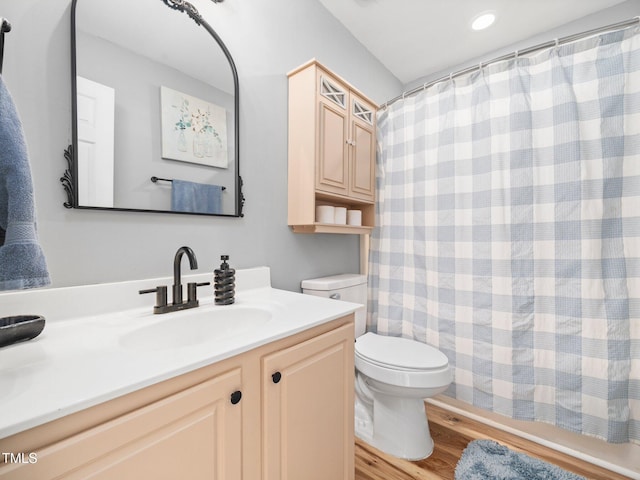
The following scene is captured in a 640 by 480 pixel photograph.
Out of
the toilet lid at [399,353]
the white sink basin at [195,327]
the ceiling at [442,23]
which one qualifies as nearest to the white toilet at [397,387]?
the toilet lid at [399,353]

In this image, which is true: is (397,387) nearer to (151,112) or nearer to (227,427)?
(227,427)

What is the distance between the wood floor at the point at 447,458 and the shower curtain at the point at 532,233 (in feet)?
0.55

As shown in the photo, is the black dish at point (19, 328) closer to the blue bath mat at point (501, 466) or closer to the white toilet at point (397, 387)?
the white toilet at point (397, 387)

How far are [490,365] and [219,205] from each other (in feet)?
5.21

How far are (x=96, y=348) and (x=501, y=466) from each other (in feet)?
5.41

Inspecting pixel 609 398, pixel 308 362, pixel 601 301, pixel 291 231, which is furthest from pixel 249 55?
pixel 609 398

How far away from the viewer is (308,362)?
32.5 inches

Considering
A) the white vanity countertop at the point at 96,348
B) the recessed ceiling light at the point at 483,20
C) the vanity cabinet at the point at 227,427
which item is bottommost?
the vanity cabinet at the point at 227,427

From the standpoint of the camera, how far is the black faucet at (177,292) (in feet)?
2.99

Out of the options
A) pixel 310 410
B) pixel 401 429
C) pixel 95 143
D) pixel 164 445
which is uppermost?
pixel 95 143

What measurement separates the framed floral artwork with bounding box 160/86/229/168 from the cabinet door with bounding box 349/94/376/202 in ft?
2.51

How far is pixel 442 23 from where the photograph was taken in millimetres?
1842

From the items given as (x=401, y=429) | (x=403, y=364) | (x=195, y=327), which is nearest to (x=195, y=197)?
(x=195, y=327)

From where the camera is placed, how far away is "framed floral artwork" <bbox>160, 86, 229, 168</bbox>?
3.41 feet
